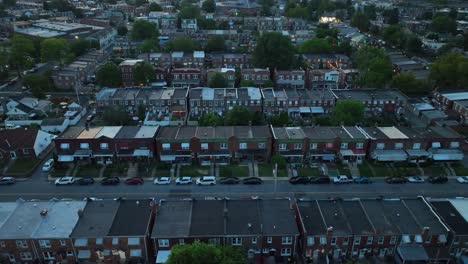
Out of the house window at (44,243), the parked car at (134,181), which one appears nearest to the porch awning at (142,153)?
the parked car at (134,181)

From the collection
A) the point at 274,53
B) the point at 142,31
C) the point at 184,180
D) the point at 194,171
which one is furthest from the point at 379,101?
the point at 142,31

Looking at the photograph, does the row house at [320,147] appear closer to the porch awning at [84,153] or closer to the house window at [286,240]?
the house window at [286,240]

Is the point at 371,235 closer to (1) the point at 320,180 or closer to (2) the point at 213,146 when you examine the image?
(1) the point at 320,180

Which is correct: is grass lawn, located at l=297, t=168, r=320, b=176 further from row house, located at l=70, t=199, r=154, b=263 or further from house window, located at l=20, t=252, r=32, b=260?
house window, located at l=20, t=252, r=32, b=260

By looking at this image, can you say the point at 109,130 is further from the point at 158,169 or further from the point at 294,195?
the point at 294,195

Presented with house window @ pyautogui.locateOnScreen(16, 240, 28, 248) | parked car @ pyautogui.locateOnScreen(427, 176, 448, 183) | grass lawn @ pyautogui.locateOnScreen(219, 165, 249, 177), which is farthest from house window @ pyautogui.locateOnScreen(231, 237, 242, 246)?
parked car @ pyautogui.locateOnScreen(427, 176, 448, 183)
